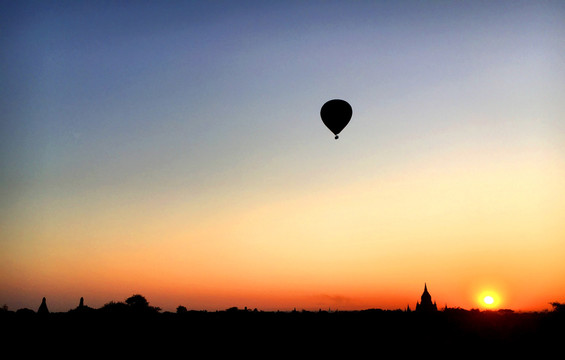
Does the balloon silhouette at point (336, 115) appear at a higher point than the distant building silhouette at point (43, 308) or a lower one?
higher

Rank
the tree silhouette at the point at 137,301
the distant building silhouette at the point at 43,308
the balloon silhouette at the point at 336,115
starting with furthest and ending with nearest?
the tree silhouette at the point at 137,301, the distant building silhouette at the point at 43,308, the balloon silhouette at the point at 336,115

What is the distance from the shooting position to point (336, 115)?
36656 millimetres

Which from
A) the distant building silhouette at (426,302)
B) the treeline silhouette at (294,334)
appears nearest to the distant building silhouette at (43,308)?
the treeline silhouette at (294,334)

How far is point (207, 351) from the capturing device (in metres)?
38.2

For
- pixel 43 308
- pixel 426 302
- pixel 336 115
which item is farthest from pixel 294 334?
pixel 426 302

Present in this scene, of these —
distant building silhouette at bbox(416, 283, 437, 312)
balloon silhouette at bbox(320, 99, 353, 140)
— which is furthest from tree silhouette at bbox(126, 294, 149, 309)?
balloon silhouette at bbox(320, 99, 353, 140)

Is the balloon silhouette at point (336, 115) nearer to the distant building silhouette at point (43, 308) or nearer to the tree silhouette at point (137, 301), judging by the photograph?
the distant building silhouette at point (43, 308)

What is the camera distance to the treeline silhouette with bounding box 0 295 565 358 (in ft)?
131

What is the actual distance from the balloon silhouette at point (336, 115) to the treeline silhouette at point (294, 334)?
1771 cm

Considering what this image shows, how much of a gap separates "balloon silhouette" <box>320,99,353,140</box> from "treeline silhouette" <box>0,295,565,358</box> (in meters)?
17.7

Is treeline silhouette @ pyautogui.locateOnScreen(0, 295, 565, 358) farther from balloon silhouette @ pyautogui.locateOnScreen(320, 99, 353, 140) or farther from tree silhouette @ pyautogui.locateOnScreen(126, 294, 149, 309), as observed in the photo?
tree silhouette @ pyautogui.locateOnScreen(126, 294, 149, 309)

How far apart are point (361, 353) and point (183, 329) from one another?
19829 millimetres

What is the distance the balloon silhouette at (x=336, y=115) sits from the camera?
120 feet

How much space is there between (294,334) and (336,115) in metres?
23.7
